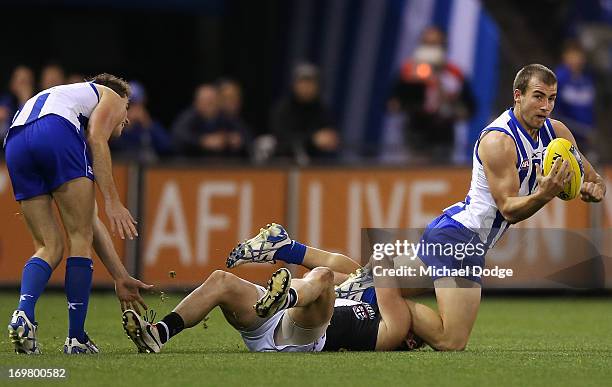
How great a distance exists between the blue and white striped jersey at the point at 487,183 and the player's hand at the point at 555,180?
549mm

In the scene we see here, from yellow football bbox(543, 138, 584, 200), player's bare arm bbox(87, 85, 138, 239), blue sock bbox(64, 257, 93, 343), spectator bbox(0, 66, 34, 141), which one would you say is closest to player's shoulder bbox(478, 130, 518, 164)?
yellow football bbox(543, 138, 584, 200)

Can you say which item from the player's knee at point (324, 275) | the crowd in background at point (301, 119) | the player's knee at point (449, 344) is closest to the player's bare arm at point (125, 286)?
the player's knee at point (324, 275)

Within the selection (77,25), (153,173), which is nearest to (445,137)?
(153,173)

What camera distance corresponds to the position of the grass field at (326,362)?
799 cm

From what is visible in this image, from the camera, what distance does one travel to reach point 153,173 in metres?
15.4

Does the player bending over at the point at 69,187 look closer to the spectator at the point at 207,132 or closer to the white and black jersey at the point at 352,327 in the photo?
the white and black jersey at the point at 352,327

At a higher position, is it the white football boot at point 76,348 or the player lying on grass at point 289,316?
the player lying on grass at point 289,316

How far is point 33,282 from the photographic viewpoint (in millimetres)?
9281

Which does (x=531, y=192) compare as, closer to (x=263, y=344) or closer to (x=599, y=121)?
(x=263, y=344)

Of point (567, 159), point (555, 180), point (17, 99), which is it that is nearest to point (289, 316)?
point (555, 180)

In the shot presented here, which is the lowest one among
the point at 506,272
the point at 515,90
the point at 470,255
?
the point at 506,272

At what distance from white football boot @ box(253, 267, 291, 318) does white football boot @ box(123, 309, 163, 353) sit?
2.43ft

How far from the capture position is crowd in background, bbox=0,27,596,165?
1630cm

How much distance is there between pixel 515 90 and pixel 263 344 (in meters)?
2.62
